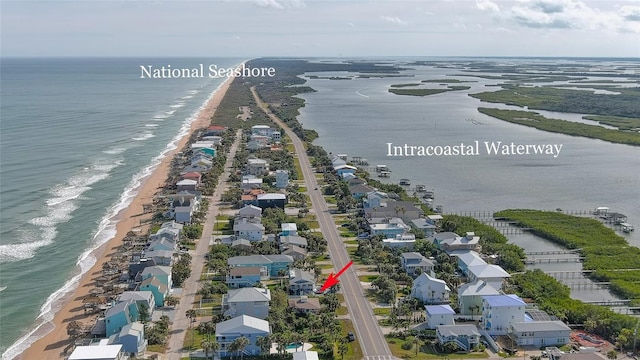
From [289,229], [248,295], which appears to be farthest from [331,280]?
[289,229]

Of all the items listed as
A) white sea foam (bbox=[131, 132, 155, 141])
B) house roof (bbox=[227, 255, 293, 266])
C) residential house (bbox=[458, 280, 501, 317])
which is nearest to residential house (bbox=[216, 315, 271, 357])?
house roof (bbox=[227, 255, 293, 266])

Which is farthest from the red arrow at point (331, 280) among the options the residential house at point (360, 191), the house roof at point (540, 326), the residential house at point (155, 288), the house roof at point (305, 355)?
the residential house at point (360, 191)

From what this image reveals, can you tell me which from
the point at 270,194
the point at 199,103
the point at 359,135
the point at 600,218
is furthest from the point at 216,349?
the point at 199,103

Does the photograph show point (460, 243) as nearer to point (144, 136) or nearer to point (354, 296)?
point (354, 296)

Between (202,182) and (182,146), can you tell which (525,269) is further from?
(182,146)

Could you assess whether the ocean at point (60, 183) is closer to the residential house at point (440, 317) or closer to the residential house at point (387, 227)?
the residential house at point (387, 227)

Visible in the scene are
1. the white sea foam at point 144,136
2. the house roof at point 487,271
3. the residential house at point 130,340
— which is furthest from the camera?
the white sea foam at point 144,136
